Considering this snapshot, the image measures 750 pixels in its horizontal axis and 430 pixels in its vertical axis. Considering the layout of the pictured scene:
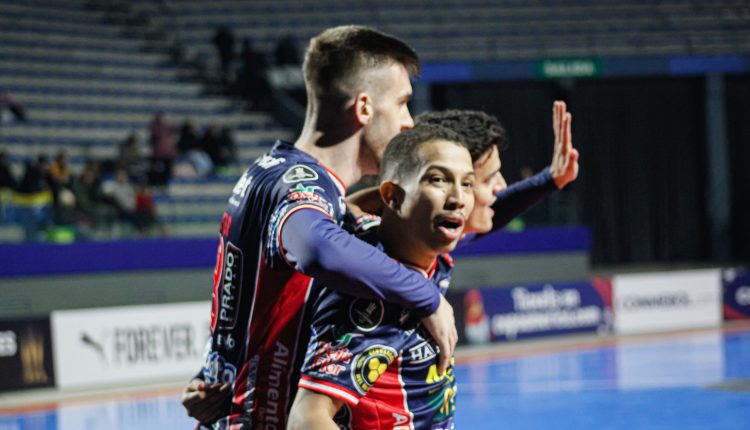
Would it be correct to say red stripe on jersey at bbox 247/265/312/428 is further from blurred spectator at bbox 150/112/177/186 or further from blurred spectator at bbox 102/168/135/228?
blurred spectator at bbox 150/112/177/186

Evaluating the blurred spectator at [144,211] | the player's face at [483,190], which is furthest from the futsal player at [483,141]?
the blurred spectator at [144,211]

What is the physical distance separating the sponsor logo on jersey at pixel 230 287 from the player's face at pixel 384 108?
1.61 ft

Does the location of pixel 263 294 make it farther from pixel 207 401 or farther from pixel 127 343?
pixel 127 343

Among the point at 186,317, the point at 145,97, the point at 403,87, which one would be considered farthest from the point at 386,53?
the point at 145,97

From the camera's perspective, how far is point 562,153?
11.8ft

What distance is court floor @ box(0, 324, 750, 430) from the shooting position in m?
9.19

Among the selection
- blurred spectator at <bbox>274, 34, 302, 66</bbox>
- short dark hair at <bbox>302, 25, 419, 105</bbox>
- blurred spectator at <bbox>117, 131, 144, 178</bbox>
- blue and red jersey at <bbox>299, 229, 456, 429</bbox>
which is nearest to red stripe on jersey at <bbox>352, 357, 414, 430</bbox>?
blue and red jersey at <bbox>299, 229, 456, 429</bbox>

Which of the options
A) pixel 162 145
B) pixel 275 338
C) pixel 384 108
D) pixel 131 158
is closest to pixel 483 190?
pixel 384 108

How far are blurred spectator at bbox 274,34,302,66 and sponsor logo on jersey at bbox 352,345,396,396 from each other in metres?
17.2

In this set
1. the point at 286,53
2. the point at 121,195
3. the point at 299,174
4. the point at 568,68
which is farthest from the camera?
the point at 568,68

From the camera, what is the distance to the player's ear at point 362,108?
2.87 meters

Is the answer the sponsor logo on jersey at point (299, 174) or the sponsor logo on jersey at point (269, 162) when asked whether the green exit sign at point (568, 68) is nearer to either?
the sponsor logo on jersey at point (269, 162)

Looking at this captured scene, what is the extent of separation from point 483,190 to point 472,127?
0.65 ft

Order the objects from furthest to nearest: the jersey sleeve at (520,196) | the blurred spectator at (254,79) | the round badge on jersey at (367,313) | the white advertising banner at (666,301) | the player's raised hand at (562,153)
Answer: the blurred spectator at (254,79), the white advertising banner at (666,301), the jersey sleeve at (520,196), the player's raised hand at (562,153), the round badge on jersey at (367,313)
